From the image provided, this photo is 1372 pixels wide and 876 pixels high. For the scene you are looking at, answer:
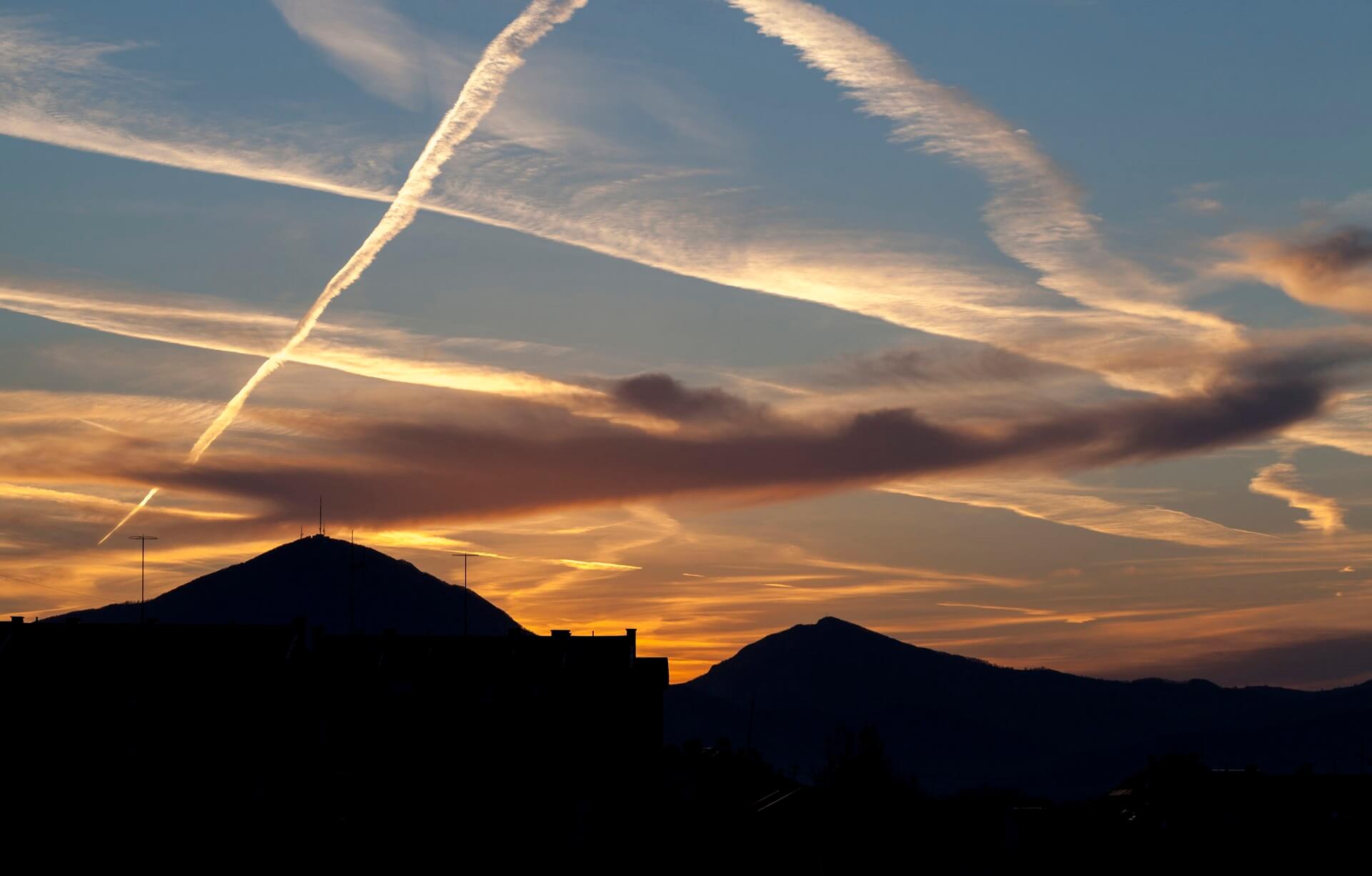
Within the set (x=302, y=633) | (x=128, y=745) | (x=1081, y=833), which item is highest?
(x=302, y=633)

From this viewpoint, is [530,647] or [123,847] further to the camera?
[530,647]

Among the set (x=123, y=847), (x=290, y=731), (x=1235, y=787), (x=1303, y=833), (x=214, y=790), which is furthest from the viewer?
(x=1235, y=787)

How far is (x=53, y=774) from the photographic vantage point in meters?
88.5

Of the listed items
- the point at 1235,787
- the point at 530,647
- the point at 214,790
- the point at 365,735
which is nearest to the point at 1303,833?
the point at 1235,787

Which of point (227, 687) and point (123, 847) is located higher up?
point (227, 687)

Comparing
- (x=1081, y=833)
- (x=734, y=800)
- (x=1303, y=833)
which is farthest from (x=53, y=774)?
(x=1303, y=833)

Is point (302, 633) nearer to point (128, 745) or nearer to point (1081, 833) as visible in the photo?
point (128, 745)

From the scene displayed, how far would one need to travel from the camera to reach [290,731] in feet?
313

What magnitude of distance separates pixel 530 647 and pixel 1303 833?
56.8m

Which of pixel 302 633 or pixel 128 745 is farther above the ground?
pixel 302 633

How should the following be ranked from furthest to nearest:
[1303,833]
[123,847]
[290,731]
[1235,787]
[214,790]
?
[1235,787], [1303,833], [290,731], [214,790], [123,847]

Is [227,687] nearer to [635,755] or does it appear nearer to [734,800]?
[635,755]

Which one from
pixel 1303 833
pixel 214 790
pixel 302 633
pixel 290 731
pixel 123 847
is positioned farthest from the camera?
pixel 1303 833

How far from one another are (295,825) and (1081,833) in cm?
5757
